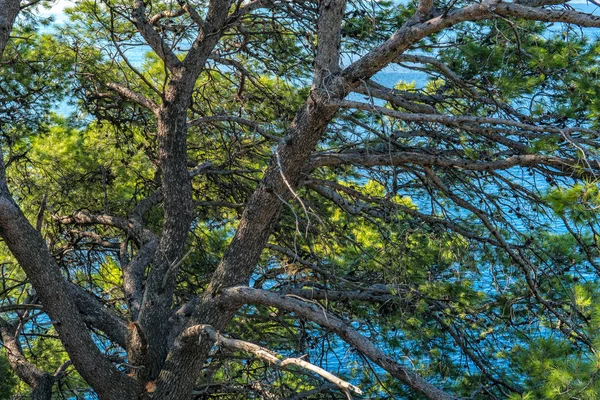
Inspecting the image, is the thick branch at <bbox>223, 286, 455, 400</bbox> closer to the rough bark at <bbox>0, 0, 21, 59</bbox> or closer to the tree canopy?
the tree canopy

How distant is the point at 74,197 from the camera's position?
6.73 m

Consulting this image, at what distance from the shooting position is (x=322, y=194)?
4.82m

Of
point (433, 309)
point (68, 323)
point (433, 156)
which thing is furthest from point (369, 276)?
point (68, 323)

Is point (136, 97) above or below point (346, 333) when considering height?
above

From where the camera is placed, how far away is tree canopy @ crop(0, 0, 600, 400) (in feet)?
11.9

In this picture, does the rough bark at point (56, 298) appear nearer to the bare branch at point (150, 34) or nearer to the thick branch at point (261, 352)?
the thick branch at point (261, 352)

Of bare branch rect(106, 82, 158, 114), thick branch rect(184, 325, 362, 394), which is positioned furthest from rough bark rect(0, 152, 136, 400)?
bare branch rect(106, 82, 158, 114)

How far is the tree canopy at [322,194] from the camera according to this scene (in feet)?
11.9

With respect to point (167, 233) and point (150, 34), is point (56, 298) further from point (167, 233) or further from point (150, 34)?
point (150, 34)

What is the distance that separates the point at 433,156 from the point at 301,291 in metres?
1.35

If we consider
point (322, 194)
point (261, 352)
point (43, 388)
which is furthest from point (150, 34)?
point (261, 352)

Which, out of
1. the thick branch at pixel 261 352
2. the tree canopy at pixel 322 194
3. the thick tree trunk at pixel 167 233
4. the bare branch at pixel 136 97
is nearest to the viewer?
the thick branch at pixel 261 352

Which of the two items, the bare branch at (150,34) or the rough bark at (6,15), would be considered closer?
the rough bark at (6,15)

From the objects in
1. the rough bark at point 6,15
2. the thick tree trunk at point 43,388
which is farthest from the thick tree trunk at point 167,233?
the rough bark at point 6,15
